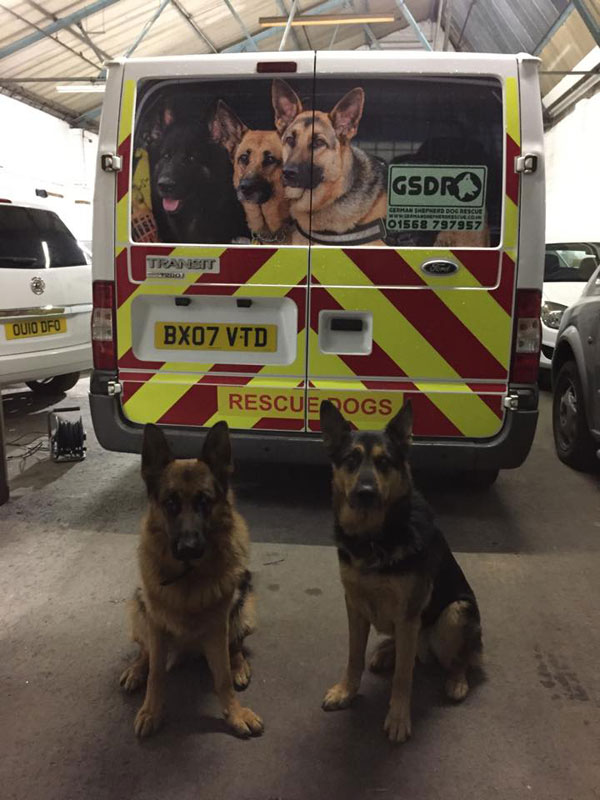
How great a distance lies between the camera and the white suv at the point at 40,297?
495 cm

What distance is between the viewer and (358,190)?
302 centimetres

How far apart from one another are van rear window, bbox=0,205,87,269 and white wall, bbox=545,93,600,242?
8717 millimetres

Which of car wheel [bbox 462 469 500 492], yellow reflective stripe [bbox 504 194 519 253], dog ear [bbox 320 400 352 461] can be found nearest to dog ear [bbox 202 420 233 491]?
dog ear [bbox 320 400 352 461]

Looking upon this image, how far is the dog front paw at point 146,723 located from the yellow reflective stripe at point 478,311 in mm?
2314

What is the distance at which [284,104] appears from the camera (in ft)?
9.86

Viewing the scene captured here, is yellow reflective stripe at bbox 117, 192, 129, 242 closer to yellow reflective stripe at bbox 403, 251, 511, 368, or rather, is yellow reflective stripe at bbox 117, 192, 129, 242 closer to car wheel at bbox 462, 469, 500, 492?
yellow reflective stripe at bbox 403, 251, 511, 368

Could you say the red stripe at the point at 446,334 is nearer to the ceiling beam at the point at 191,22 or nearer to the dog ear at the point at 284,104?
the dog ear at the point at 284,104

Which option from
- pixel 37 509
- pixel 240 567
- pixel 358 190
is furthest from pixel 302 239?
pixel 37 509

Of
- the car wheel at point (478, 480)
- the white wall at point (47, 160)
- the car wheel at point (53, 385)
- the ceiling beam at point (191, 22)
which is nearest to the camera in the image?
the car wheel at point (478, 480)

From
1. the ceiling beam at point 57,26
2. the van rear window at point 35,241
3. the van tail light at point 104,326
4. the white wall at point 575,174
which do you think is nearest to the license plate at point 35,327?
the van rear window at point 35,241

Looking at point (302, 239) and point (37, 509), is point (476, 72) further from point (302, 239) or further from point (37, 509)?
point (37, 509)

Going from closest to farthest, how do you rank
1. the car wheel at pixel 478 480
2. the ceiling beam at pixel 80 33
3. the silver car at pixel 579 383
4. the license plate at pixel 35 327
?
the car wheel at pixel 478 480 < the silver car at pixel 579 383 < the license plate at pixel 35 327 < the ceiling beam at pixel 80 33

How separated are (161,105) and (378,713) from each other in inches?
120

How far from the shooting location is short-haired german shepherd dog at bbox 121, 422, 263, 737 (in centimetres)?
190
